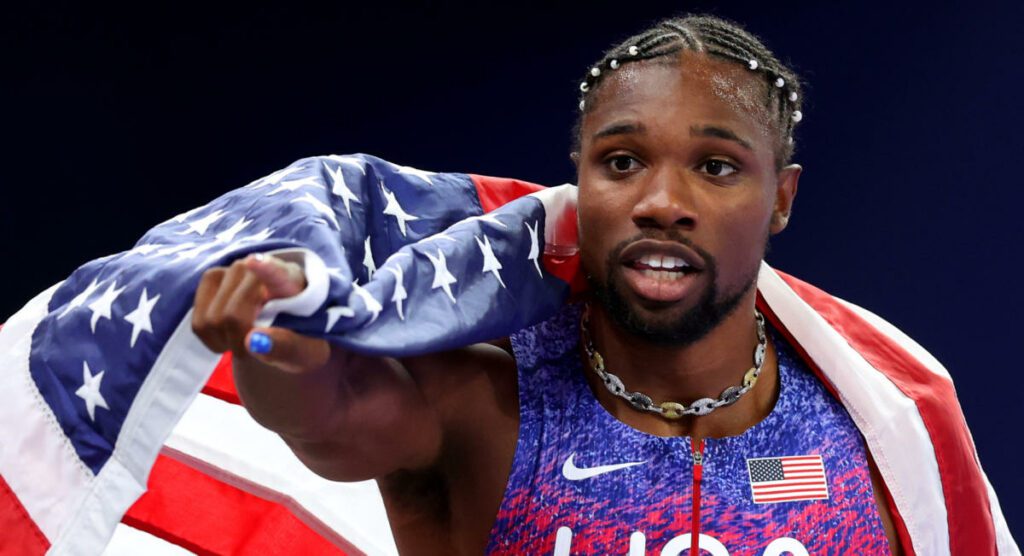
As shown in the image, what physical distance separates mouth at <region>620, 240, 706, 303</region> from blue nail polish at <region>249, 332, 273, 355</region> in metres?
0.49

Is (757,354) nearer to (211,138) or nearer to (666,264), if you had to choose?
(666,264)

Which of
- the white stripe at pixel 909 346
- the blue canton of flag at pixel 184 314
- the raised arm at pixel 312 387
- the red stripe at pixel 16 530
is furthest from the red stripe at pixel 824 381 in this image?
the red stripe at pixel 16 530

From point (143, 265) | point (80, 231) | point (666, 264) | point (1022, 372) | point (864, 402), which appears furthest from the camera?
point (1022, 372)

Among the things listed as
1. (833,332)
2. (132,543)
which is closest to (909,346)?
(833,332)

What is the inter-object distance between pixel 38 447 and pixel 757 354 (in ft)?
2.39

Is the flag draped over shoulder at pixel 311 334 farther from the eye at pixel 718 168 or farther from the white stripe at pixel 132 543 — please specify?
the eye at pixel 718 168

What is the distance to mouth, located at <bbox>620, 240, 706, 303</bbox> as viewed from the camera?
1161 millimetres

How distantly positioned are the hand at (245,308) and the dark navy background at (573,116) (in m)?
1.30

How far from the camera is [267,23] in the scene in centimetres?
206

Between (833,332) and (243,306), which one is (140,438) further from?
(833,332)

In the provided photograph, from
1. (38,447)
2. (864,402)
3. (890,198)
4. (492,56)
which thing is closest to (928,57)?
(890,198)

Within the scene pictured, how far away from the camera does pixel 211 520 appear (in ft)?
5.05

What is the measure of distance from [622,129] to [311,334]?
47cm

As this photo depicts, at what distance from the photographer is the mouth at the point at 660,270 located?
1.16 metres
